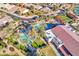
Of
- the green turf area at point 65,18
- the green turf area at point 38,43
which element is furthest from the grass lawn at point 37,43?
the green turf area at point 65,18

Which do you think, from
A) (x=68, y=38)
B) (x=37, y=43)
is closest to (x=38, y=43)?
(x=37, y=43)

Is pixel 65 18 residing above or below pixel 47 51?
above

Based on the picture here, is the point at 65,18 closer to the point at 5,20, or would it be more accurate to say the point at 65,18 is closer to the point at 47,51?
the point at 47,51

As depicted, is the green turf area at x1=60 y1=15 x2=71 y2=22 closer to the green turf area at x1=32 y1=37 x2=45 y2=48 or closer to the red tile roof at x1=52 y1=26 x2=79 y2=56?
the red tile roof at x1=52 y1=26 x2=79 y2=56

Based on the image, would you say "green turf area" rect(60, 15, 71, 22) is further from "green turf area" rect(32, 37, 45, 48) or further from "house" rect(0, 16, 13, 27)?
"house" rect(0, 16, 13, 27)

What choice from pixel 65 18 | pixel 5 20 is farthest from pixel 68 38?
pixel 5 20

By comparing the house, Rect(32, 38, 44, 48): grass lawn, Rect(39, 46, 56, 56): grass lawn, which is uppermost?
the house

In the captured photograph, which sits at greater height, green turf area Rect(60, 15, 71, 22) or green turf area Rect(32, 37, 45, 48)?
green turf area Rect(60, 15, 71, 22)

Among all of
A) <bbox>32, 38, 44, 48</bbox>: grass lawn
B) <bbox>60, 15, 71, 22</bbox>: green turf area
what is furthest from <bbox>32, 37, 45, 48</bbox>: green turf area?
<bbox>60, 15, 71, 22</bbox>: green turf area
